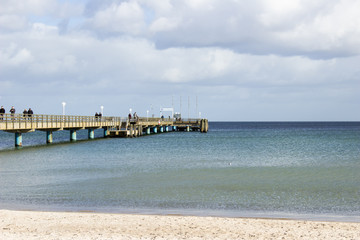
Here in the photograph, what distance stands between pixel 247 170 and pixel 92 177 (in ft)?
30.2

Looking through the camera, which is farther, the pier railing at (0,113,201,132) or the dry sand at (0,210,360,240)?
the pier railing at (0,113,201,132)

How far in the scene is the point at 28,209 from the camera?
52.0ft

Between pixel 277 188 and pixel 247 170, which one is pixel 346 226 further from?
pixel 247 170

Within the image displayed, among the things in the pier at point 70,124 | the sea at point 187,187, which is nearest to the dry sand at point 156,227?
the sea at point 187,187

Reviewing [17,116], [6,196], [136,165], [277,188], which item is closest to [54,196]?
[6,196]

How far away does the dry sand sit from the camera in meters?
11.6

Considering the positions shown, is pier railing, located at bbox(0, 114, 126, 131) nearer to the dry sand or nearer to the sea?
the sea

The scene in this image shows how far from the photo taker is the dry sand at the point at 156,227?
11555mm

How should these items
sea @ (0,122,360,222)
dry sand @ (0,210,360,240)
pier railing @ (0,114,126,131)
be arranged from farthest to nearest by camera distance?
pier railing @ (0,114,126,131) → sea @ (0,122,360,222) → dry sand @ (0,210,360,240)

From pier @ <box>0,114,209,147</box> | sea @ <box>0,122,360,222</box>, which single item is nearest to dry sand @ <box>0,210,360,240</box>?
sea @ <box>0,122,360,222</box>

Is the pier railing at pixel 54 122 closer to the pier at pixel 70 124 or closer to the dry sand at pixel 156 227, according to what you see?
the pier at pixel 70 124

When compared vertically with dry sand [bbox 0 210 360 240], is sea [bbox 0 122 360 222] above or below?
below

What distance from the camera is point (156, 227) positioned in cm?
1256

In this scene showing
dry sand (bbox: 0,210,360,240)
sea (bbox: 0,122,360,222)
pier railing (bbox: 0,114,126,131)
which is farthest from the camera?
pier railing (bbox: 0,114,126,131)
